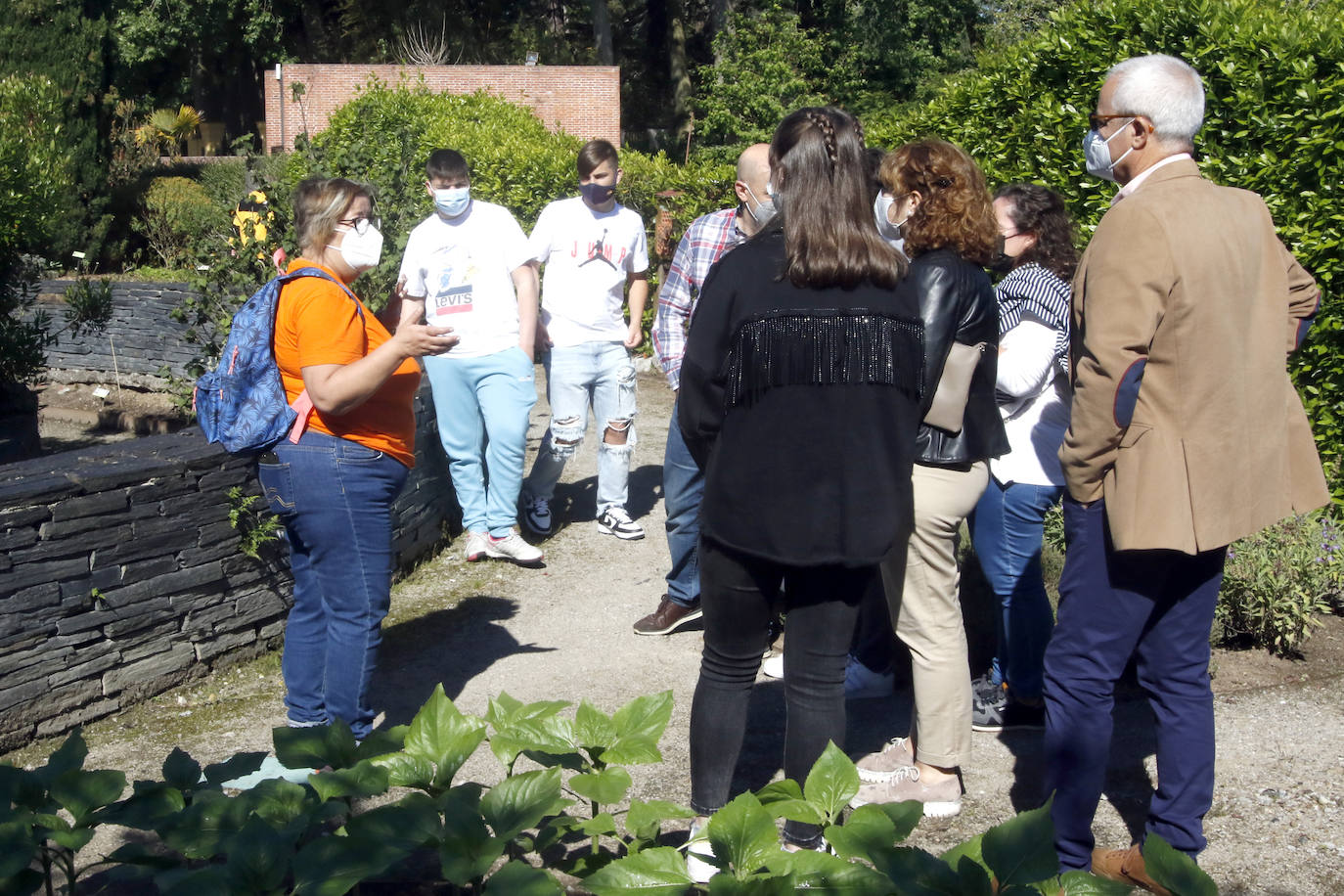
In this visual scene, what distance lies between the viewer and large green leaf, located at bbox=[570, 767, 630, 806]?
219cm

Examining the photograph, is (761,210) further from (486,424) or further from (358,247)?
(486,424)

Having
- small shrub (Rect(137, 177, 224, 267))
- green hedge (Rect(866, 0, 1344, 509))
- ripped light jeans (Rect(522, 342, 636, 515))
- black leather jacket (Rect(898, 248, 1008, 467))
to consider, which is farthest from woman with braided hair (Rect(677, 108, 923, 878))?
small shrub (Rect(137, 177, 224, 267))

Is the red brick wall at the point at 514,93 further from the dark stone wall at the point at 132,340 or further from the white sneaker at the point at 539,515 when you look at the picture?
the white sneaker at the point at 539,515

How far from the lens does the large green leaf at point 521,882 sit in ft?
5.93

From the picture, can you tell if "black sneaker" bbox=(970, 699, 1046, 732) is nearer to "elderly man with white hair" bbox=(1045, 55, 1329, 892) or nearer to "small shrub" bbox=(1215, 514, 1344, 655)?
"elderly man with white hair" bbox=(1045, 55, 1329, 892)

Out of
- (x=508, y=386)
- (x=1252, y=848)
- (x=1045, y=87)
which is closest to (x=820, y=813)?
(x=1252, y=848)

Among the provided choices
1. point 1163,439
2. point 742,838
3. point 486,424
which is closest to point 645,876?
point 742,838

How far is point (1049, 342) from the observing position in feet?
11.7

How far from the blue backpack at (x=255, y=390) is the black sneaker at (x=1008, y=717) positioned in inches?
93.4

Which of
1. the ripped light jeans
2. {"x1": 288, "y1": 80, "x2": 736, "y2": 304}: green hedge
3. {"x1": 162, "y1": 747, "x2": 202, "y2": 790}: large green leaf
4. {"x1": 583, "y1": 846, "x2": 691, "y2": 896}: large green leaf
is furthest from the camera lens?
{"x1": 288, "y1": 80, "x2": 736, "y2": 304}: green hedge

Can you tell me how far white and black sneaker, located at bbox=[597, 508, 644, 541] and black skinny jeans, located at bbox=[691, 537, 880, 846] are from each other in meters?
3.36

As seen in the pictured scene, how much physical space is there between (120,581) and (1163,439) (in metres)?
3.44

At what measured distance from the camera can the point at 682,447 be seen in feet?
15.6

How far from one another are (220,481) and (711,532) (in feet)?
8.15
